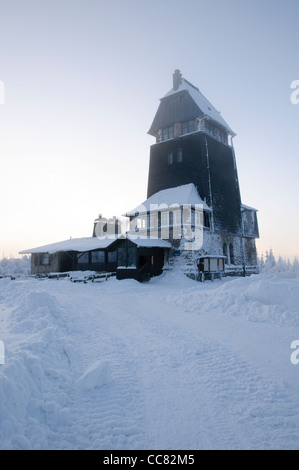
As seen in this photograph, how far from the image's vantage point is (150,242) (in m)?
23.6

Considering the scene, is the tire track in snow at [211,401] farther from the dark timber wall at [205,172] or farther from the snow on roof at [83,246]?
the dark timber wall at [205,172]

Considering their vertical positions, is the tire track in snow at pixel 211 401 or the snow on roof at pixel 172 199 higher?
the snow on roof at pixel 172 199

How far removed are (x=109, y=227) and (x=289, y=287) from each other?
30.2 meters

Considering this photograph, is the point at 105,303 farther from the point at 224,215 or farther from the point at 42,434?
the point at 224,215

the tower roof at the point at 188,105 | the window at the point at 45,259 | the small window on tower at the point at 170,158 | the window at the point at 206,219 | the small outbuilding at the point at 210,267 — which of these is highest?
the tower roof at the point at 188,105

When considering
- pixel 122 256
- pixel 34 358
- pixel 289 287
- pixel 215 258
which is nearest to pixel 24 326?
pixel 34 358

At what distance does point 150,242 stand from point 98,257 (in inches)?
291

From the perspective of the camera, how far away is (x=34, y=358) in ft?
14.3

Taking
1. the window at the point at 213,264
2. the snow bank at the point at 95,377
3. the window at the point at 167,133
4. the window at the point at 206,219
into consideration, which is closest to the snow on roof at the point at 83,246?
the window at the point at 206,219

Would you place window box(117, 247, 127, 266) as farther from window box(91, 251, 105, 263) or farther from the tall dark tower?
the tall dark tower

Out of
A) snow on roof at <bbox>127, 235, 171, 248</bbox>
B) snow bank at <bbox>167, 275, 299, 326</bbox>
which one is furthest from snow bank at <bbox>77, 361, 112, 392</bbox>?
snow on roof at <bbox>127, 235, 171, 248</bbox>

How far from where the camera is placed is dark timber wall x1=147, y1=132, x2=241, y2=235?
88.5 feet

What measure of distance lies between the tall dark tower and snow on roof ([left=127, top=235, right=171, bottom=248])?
564cm

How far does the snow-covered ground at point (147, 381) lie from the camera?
3213 mm
